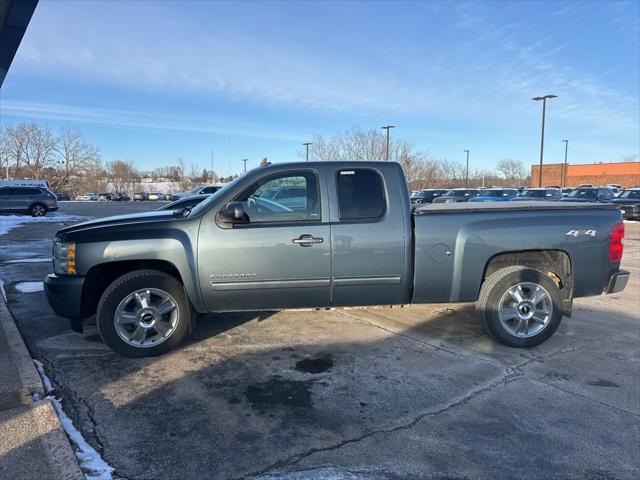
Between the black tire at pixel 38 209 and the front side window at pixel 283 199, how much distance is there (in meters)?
28.5

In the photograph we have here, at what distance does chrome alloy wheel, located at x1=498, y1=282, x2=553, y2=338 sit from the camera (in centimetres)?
457

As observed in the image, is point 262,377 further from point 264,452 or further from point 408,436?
point 408,436

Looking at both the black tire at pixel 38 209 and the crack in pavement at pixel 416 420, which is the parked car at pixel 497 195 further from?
the black tire at pixel 38 209

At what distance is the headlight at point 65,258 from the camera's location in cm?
414

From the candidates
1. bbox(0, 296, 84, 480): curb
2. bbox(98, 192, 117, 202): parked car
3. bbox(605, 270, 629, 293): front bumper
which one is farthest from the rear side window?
bbox(98, 192, 117, 202): parked car

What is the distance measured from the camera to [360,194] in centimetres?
441

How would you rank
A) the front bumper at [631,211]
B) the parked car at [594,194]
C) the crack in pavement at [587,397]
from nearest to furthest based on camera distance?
the crack in pavement at [587,397] < the front bumper at [631,211] < the parked car at [594,194]

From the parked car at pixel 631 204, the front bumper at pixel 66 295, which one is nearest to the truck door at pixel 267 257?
the front bumper at pixel 66 295

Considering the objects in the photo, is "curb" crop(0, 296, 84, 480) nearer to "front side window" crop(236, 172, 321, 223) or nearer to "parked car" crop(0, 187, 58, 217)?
"front side window" crop(236, 172, 321, 223)

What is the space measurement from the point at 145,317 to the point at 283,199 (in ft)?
5.84

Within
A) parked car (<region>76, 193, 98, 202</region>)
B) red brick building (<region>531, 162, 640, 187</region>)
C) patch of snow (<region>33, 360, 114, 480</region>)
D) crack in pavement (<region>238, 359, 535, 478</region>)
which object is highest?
red brick building (<region>531, 162, 640, 187</region>)

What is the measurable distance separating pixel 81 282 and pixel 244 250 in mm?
1560

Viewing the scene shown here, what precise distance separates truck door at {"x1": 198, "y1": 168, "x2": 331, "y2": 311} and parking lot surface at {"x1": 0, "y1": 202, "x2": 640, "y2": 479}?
62 centimetres

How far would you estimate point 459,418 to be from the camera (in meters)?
3.24
